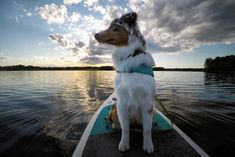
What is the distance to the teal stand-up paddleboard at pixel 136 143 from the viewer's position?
10.2 ft

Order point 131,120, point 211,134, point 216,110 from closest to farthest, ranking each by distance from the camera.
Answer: point 131,120 < point 211,134 < point 216,110

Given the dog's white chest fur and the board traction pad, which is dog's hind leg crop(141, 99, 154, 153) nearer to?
the dog's white chest fur

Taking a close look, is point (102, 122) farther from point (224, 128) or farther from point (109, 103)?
point (224, 128)

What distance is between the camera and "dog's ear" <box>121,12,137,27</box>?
3087mm

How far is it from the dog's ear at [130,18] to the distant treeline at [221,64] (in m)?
107

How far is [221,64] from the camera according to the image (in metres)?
97.8

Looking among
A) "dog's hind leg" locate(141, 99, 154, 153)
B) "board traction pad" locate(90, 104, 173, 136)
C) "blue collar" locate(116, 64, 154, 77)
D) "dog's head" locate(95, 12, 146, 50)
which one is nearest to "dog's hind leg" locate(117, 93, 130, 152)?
"dog's hind leg" locate(141, 99, 154, 153)

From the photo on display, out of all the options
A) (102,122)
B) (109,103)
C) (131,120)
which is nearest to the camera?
(131,120)

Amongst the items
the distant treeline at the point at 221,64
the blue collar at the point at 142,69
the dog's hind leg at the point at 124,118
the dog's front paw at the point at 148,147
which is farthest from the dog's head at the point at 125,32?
the distant treeline at the point at 221,64

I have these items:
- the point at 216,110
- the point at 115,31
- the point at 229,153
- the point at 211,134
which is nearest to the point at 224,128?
the point at 211,134

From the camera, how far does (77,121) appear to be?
7.03 metres

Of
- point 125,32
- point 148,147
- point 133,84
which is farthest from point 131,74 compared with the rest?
point 148,147

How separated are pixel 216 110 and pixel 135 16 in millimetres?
7514

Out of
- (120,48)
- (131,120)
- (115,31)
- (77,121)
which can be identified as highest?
(115,31)
